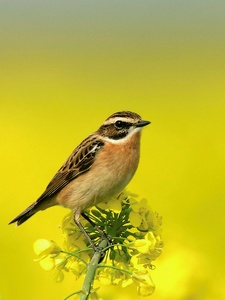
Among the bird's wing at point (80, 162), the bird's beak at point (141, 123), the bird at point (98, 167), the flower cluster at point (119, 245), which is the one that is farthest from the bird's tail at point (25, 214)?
the flower cluster at point (119, 245)

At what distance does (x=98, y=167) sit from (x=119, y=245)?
205cm

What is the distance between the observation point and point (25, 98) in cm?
1742

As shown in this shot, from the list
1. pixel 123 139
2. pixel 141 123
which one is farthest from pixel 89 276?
pixel 123 139

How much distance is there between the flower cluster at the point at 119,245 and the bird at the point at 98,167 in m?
0.91

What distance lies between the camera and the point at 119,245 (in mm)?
4293

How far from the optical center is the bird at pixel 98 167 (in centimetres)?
596

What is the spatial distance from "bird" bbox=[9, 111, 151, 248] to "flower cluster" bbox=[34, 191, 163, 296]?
36.0 inches

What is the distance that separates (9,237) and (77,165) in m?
4.37

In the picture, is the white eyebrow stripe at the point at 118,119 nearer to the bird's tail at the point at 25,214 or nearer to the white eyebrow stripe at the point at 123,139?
the white eyebrow stripe at the point at 123,139

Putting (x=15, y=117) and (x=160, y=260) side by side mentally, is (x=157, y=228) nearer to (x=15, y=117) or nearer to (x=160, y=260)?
(x=160, y=260)

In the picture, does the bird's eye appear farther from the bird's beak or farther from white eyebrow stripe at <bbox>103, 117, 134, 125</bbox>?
the bird's beak

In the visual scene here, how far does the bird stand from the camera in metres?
5.96

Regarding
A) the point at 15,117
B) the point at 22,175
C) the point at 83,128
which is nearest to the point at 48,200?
the point at 22,175

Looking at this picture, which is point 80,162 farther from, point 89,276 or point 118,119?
point 89,276
